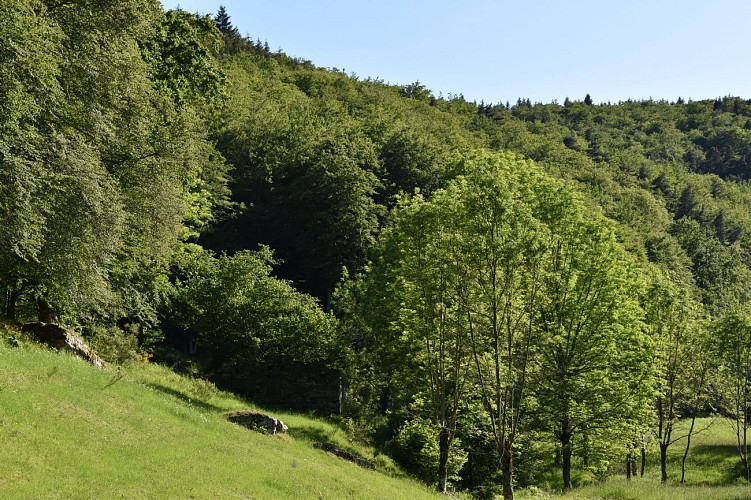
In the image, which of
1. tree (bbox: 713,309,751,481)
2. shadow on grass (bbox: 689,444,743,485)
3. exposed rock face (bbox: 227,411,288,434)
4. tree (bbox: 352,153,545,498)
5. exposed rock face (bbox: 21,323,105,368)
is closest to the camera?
tree (bbox: 352,153,545,498)

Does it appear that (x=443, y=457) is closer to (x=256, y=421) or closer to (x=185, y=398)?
(x=256, y=421)

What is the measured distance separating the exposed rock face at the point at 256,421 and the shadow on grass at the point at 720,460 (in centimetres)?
3640

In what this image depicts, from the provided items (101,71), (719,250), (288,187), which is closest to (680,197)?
(719,250)

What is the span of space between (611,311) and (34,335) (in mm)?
25286

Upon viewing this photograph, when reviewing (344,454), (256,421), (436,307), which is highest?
(436,307)

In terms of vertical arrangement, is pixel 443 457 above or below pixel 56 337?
below

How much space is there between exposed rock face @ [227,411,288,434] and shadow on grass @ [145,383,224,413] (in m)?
1.62

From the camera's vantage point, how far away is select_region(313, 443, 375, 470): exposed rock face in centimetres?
2539

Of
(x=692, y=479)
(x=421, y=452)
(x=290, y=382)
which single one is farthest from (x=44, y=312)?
(x=692, y=479)

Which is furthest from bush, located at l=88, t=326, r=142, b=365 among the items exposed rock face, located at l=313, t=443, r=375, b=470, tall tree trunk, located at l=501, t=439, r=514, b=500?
tall tree trunk, located at l=501, t=439, r=514, b=500

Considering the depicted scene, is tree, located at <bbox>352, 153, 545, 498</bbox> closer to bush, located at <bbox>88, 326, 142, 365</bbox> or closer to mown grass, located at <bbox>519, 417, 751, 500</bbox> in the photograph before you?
mown grass, located at <bbox>519, 417, 751, 500</bbox>

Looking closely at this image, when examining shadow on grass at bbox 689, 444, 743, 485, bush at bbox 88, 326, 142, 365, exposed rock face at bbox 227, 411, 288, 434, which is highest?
bush at bbox 88, 326, 142, 365

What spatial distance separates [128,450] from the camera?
15.2 metres

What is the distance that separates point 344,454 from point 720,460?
39.2m
